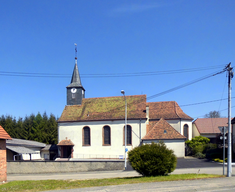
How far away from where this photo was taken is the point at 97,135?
44.3 m

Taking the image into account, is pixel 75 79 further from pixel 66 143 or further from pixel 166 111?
pixel 166 111

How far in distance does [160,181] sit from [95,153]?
31.1 m

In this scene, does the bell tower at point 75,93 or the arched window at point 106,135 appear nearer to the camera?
the arched window at point 106,135

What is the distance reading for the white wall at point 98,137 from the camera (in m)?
42.6

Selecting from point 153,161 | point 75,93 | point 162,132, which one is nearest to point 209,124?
point 162,132

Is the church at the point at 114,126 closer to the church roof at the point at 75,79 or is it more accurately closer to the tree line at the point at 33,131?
the church roof at the point at 75,79

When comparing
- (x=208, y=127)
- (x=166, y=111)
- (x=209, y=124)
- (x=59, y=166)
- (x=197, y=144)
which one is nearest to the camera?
(x=59, y=166)

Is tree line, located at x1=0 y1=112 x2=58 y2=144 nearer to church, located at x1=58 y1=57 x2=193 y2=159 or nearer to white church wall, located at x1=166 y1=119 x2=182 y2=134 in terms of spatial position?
church, located at x1=58 y1=57 x2=193 y2=159

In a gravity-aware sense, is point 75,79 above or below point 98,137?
above

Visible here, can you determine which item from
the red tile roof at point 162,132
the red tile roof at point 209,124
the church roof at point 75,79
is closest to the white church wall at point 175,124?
the red tile roof at point 162,132

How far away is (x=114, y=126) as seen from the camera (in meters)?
43.8

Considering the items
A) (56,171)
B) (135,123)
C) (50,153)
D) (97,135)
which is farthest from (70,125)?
(56,171)

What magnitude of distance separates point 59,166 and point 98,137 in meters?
16.3

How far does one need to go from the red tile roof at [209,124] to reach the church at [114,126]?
718cm
